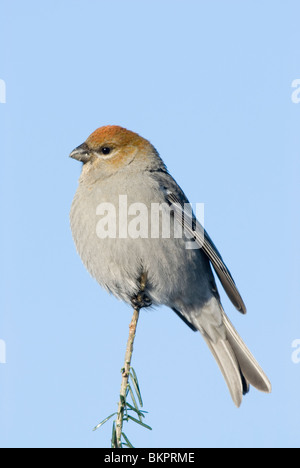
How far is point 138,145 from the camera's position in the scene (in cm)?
678

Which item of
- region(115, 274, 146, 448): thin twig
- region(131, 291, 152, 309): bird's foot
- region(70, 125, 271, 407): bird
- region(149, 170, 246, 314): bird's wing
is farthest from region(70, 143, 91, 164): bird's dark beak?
region(115, 274, 146, 448): thin twig

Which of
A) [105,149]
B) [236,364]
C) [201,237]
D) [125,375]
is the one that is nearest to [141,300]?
[201,237]

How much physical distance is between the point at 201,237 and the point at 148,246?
0.75 m

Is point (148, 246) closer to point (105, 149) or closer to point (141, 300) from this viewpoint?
point (141, 300)

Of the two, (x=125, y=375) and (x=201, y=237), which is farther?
(x=201, y=237)

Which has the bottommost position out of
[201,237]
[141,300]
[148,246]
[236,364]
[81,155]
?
[236,364]

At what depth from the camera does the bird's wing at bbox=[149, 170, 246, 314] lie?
6191 millimetres

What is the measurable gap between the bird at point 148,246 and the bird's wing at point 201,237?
1cm

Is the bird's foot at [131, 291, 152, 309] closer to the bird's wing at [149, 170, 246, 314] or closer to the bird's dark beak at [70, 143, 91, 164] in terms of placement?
the bird's wing at [149, 170, 246, 314]

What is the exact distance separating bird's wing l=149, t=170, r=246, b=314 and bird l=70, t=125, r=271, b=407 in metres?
0.01

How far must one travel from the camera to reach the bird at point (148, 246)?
18.9 ft

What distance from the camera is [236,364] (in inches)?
258

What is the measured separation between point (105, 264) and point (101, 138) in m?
1.52

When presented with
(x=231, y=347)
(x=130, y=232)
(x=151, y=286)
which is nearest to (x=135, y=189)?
(x=130, y=232)
